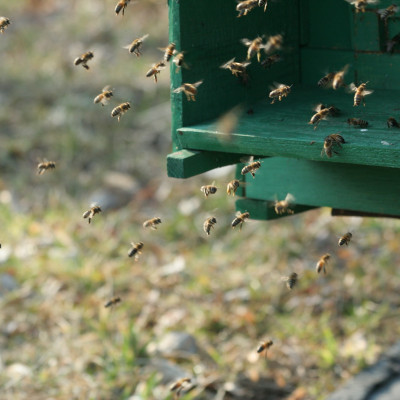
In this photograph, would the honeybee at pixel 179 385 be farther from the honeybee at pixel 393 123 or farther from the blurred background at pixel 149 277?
the honeybee at pixel 393 123

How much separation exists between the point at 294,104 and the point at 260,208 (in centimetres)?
46

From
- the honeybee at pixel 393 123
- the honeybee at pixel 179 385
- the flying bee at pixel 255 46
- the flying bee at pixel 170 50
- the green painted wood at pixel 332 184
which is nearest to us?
the honeybee at pixel 393 123

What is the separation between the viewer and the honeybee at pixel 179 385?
3168 mm

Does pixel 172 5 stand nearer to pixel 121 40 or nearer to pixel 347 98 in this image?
pixel 347 98

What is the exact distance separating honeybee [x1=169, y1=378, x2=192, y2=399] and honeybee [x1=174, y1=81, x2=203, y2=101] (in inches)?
44.9

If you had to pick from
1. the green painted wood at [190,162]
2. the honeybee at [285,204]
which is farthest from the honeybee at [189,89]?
the honeybee at [285,204]

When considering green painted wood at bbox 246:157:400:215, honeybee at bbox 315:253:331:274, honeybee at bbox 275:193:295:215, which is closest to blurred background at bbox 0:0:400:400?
honeybee at bbox 275:193:295:215

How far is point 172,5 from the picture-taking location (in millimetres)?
2541

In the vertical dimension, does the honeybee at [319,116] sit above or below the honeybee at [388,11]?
below

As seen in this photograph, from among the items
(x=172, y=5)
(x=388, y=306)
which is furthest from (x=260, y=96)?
(x=388, y=306)

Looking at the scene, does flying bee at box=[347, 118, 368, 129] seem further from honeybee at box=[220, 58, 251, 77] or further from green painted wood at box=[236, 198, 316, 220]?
green painted wood at box=[236, 198, 316, 220]

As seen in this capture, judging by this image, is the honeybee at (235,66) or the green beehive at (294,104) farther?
the honeybee at (235,66)

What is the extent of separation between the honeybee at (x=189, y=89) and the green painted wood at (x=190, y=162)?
167 mm

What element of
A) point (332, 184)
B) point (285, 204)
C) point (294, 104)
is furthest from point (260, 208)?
point (294, 104)
